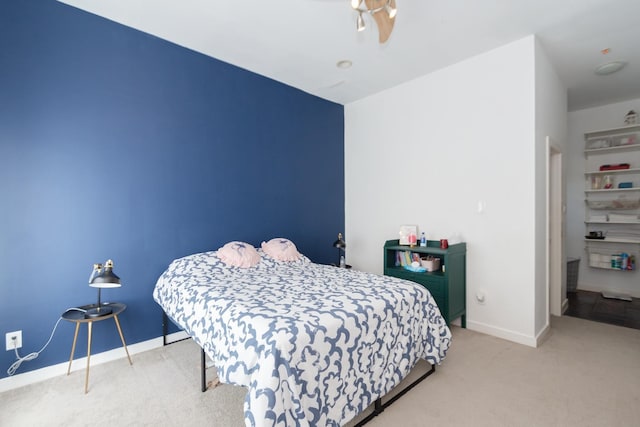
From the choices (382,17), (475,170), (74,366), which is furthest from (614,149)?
(74,366)

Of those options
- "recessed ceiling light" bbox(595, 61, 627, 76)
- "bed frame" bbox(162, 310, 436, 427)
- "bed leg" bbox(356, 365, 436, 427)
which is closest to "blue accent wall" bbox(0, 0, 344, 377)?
"bed frame" bbox(162, 310, 436, 427)

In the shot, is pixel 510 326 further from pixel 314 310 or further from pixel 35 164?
pixel 35 164

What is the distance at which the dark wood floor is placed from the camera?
10.6 ft

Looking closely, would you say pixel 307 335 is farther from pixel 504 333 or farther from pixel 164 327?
pixel 504 333

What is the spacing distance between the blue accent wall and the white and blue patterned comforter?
1.86 ft

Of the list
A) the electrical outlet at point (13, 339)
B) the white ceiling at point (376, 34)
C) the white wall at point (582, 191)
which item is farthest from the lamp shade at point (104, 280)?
the white wall at point (582, 191)

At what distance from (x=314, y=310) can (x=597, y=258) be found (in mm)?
4678

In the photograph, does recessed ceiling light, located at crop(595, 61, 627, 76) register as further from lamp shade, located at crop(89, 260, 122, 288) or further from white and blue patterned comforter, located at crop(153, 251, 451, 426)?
lamp shade, located at crop(89, 260, 122, 288)

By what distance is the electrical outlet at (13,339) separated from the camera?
2.11 m

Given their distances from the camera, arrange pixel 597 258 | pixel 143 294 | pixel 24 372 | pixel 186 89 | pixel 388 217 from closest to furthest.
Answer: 1. pixel 24 372
2. pixel 143 294
3. pixel 186 89
4. pixel 388 217
5. pixel 597 258

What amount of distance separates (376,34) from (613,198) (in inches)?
166

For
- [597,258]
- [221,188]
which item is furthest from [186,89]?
Answer: [597,258]

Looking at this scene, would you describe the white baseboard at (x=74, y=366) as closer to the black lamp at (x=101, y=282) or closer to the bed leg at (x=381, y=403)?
the black lamp at (x=101, y=282)

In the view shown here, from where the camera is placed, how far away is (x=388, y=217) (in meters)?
3.88
